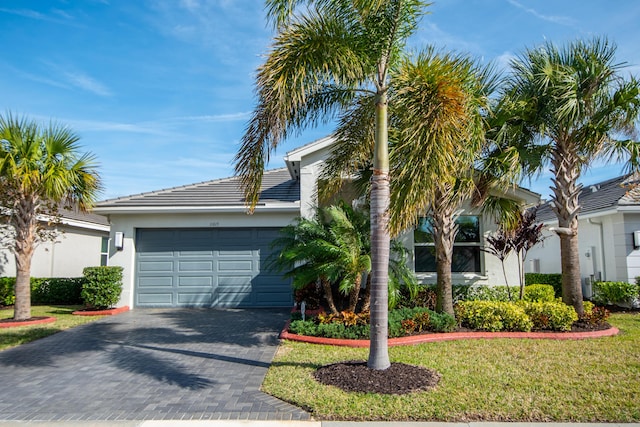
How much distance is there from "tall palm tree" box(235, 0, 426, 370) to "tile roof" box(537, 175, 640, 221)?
854 centimetres

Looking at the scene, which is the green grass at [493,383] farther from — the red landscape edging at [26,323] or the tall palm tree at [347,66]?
the red landscape edging at [26,323]

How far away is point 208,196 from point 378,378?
32.3 ft

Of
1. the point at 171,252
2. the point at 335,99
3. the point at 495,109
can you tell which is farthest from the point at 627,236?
the point at 171,252

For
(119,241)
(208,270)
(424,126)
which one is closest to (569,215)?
(424,126)

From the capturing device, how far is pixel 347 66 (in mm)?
6445

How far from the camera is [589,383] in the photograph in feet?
19.8

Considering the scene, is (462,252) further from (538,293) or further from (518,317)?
(518,317)

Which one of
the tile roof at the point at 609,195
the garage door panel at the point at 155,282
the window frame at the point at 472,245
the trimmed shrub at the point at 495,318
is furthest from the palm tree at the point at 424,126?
the garage door panel at the point at 155,282

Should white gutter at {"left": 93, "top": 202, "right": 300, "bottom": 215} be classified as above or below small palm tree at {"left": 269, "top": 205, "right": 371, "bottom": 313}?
above

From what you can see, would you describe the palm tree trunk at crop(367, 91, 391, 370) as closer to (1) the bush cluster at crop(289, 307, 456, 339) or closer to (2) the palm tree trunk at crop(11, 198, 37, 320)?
(1) the bush cluster at crop(289, 307, 456, 339)

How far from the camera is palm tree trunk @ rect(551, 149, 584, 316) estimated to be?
402 inches

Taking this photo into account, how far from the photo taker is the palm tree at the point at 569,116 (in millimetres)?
9492

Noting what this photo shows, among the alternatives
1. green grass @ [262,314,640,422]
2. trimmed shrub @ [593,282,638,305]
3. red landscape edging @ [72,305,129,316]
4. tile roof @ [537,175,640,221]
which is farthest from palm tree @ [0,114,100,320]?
trimmed shrub @ [593,282,638,305]

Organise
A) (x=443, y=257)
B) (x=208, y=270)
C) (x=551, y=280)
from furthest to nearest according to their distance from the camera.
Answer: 1. (x=551, y=280)
2. (x=208, y=270)
3. (x=443, y=257)
